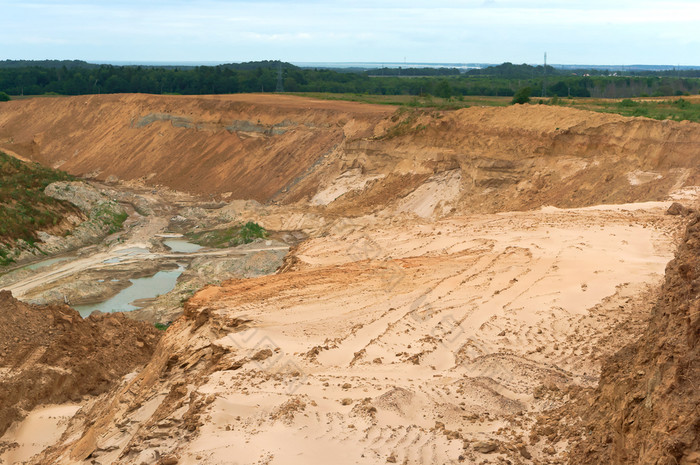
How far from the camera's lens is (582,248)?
57.8ft

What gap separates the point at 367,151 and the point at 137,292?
17087 mm

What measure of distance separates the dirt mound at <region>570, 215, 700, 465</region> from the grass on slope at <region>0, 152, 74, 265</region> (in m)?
26.6

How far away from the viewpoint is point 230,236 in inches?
1308

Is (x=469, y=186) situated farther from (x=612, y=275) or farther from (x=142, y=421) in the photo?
(x=142, y=421)

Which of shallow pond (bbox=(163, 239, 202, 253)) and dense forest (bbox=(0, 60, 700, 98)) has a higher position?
dense forest (bbox=(0, 60, 700, 98))

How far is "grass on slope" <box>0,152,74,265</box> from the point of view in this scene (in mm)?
30906

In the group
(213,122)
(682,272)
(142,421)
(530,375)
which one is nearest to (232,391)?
(142,421)

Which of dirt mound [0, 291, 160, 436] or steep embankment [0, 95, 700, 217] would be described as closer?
dirt mound [0, 291, 160, 436]

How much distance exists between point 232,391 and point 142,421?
1755 millimetres

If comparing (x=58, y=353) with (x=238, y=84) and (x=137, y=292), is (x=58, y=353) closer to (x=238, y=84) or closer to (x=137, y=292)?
(x=137, y=292)

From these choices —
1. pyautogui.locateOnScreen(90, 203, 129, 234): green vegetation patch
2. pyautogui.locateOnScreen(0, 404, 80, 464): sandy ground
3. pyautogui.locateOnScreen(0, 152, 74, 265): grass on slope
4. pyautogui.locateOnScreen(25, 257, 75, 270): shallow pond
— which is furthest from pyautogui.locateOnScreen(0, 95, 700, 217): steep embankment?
pyautogui.locateOnScreen(0, 404, 80, 464): sandy ground

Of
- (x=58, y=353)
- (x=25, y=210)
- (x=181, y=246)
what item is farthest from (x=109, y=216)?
(x=58, y=353)

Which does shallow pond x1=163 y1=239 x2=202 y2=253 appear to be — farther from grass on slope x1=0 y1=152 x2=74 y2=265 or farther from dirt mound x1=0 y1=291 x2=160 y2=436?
dirt mound x1=0 y1=291 x2=160 y2=436

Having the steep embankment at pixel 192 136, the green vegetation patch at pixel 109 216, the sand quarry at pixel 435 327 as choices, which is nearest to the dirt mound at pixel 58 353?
the sand quarry at pixel 435 327
